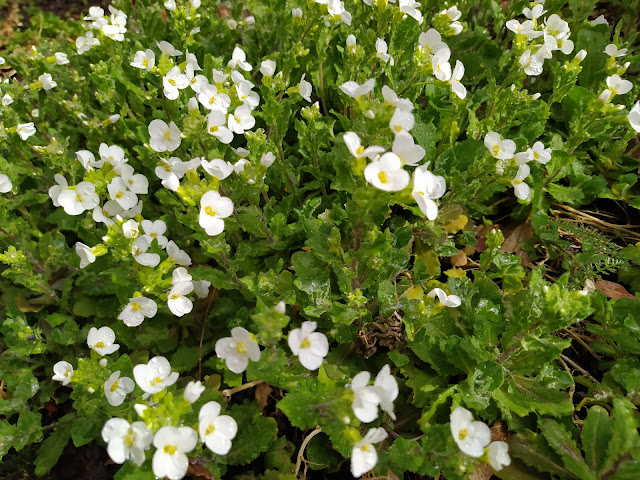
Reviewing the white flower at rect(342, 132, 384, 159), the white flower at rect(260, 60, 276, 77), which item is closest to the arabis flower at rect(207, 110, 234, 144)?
the white flower at rect(260, 60, 276, 77)

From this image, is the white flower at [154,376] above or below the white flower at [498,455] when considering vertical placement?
below

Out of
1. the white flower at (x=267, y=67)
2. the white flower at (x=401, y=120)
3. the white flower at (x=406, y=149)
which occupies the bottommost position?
the white flower at (x=267, y=67)

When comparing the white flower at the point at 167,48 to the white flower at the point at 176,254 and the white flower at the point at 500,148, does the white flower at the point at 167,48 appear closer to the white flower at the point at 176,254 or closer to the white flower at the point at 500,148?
the white flower at the point at 176,254

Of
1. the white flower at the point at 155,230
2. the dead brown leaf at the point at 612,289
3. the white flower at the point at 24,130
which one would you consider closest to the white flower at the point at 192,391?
the white flower at the point at 155,230

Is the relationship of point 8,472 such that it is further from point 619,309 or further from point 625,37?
point 625,37

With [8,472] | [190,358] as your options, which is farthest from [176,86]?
[8,472]

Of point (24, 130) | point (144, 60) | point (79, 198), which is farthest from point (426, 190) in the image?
point (24, 130)

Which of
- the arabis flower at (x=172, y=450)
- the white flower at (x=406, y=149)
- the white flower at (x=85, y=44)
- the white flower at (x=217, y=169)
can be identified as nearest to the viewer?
the arabis flower at (x=172, y=450)
